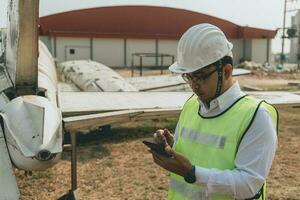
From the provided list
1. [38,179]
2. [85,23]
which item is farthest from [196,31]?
[85,23]

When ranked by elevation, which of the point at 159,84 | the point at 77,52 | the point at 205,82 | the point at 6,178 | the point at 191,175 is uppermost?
the point at 205,82

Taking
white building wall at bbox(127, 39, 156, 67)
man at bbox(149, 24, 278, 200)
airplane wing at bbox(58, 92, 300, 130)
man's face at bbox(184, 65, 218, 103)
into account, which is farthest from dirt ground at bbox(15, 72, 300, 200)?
white building wall at bbox(127, 39, 156, 67)

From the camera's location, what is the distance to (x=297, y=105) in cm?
923

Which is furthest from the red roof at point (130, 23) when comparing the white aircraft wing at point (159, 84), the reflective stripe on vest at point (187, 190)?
the reflective stripe on vest at point (187, 190)

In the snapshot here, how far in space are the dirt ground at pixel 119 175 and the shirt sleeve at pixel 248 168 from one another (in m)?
3.95

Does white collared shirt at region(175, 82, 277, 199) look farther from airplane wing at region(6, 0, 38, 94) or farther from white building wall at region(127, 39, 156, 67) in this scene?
white building wall at region(127, 39, 156, 67)

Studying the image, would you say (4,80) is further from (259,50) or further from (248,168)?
(259,50)

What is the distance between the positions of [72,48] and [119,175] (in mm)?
33618

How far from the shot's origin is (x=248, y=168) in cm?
209

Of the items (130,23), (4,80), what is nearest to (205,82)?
(4,80)

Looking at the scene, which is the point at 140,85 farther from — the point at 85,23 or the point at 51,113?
the point at 85,23

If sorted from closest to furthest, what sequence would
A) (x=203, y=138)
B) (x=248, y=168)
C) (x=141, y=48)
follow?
(x=248, y=168), (x=203, y=138), (x=141, y=48)

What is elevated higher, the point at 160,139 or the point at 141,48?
the point at 160,139

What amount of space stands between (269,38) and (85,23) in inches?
858
